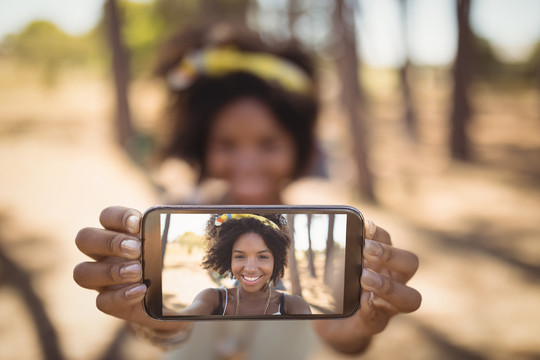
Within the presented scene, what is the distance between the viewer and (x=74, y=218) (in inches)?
165

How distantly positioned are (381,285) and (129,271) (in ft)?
1.65

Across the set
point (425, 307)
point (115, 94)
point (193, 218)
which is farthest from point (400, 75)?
point (193, 218)

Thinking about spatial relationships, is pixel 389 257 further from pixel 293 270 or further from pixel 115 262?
pixel 115 262

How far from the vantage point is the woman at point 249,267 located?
73 cm

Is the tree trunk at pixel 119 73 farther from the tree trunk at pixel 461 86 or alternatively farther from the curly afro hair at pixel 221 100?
the tree trunk at pixel 461 86

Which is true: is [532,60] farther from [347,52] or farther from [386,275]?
[386,275]

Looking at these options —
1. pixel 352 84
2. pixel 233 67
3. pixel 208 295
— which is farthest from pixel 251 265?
pixel 352 84

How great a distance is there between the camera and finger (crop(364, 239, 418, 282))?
729 mm

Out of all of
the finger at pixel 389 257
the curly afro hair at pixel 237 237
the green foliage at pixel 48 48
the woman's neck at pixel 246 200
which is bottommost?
the woman's neck at pixel 246 200

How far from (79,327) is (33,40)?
5689 mm

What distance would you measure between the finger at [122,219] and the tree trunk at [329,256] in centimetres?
38

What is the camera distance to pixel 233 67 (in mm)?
1840

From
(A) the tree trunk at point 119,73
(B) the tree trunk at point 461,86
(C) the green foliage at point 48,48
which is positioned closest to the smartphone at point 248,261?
(A) the tree trunk at point 119,73

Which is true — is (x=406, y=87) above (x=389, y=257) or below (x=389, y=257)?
above
